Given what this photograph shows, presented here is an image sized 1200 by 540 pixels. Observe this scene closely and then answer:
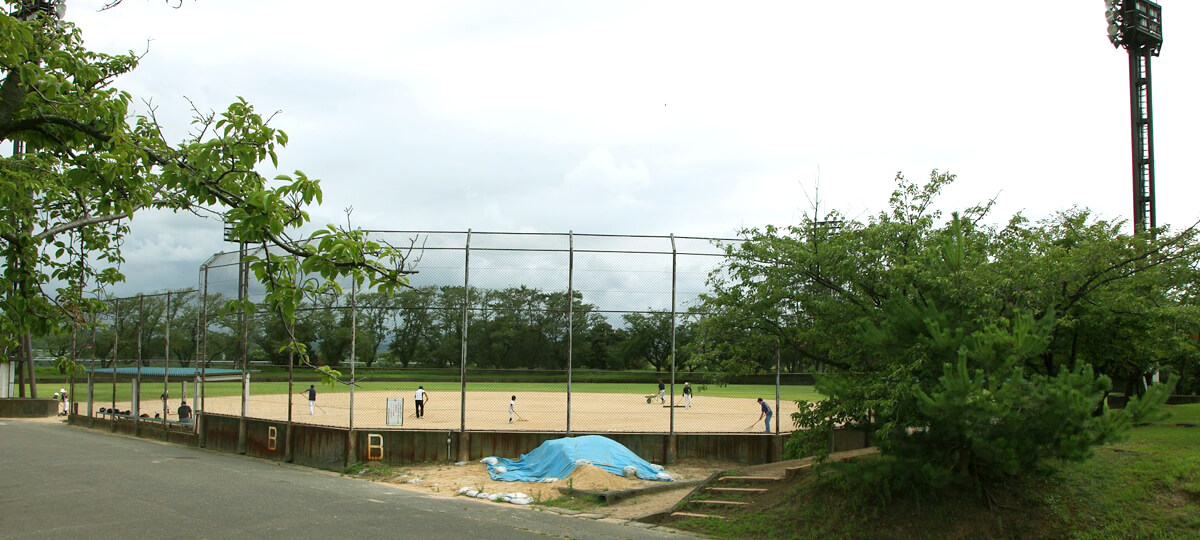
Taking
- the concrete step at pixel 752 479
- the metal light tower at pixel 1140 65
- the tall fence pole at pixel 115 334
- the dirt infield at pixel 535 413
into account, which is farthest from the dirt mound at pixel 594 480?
the metal light tower at pixel 1140 65

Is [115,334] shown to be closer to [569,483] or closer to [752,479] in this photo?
[569,483]

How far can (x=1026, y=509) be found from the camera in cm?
1062

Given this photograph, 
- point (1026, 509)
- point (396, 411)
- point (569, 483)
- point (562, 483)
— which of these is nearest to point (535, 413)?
point (396, 411)

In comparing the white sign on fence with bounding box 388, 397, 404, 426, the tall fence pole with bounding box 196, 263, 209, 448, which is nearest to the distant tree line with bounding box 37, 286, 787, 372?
the white sign on fence with bounding box 388, 397, 404, 426

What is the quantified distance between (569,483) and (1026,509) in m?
7.91

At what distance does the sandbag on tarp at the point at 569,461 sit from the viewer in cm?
1655

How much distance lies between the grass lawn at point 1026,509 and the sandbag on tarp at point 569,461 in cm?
435

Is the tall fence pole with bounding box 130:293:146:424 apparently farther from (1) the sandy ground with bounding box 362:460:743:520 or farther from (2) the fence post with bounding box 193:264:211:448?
(1) the sandy ground with bounding box 362:460:743:520

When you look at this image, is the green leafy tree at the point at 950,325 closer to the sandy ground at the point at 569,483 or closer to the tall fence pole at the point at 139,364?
the sandy ground at the point at 569,483

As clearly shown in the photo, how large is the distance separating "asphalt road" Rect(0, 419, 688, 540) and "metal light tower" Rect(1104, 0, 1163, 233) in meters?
40.4

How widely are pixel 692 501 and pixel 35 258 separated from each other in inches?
402

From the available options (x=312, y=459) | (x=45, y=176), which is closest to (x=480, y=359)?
(x=312, y=459)

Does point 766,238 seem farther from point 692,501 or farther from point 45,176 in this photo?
point 45,176

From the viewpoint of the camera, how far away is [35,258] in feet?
20.6
